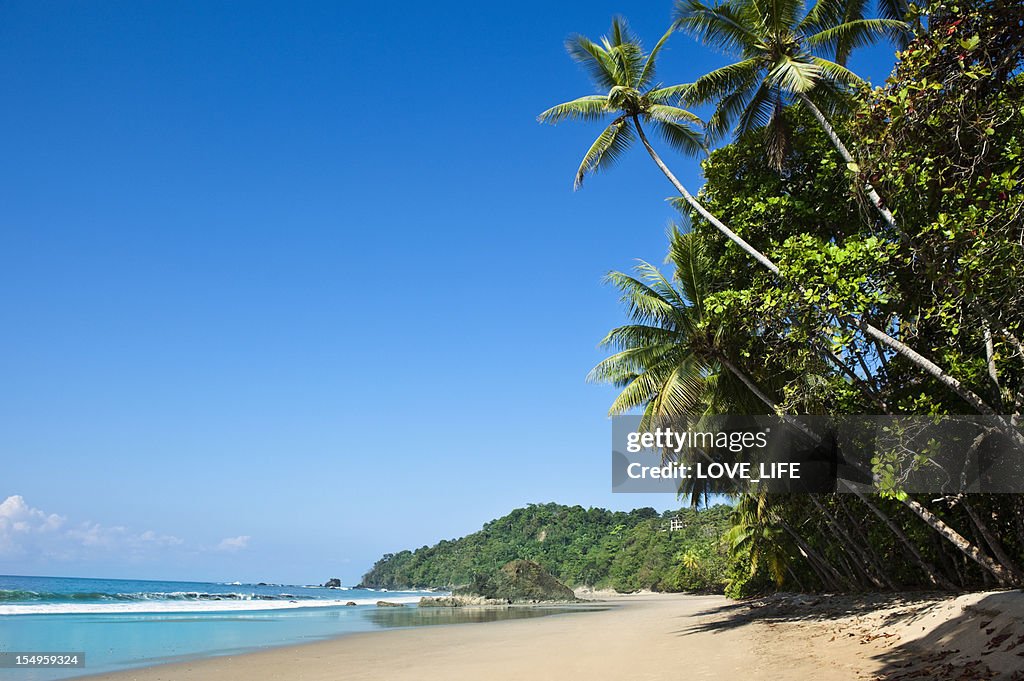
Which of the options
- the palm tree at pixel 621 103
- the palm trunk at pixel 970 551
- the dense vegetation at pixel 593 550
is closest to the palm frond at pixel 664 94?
the palm tree at pixel 621 103

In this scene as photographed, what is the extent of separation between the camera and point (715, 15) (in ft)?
44.9

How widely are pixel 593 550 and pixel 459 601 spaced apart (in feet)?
126

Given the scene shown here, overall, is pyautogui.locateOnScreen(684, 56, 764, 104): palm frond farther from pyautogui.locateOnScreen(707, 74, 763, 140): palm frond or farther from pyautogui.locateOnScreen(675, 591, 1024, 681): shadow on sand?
pyautogui.locateOnScreen(675, 591, 1024, 681): shadow on sand

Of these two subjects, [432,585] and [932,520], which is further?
[432,585]

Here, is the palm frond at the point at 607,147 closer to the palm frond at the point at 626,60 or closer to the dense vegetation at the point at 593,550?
the palm frond at the point at 626,60

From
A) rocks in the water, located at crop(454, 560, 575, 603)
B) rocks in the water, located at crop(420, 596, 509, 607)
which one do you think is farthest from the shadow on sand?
rocks in the water, located at crop(454, 560, 575, 603)

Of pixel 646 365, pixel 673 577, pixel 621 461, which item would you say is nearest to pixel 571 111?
pixel 646 365

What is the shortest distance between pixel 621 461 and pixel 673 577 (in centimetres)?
4265

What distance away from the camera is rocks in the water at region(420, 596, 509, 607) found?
42750 millimetres

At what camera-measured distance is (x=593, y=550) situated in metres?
78.7

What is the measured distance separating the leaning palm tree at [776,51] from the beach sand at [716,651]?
8.13m

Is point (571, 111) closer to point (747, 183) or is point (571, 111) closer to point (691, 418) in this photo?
point (747, 183)

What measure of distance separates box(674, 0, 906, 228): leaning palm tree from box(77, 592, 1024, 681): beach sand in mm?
8135

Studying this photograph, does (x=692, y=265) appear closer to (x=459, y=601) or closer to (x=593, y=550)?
(x=459, y=601)
